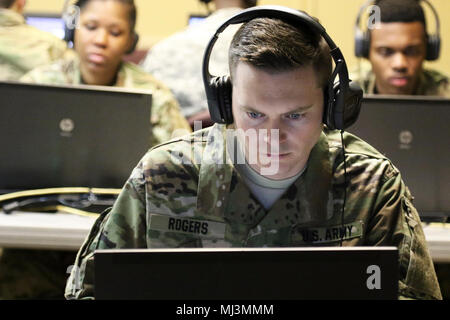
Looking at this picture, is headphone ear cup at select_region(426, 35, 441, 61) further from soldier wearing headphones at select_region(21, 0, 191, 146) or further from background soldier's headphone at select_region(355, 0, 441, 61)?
soldier wearing headphones at select_region(21, 0, 191, 146)

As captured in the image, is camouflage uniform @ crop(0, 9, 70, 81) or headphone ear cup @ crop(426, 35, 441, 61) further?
camouflage uniform @ crop(0, 9, 70, 81)

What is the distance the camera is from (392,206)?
1.16 meters

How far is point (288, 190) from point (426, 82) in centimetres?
160

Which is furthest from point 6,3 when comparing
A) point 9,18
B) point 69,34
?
point 69,34

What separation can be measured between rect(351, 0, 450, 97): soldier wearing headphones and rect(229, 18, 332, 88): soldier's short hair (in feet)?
4.52

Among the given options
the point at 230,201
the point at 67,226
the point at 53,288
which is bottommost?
the point at 53,288

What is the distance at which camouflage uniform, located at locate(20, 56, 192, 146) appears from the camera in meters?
2.49

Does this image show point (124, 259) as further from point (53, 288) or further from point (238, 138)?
point (53, 288)

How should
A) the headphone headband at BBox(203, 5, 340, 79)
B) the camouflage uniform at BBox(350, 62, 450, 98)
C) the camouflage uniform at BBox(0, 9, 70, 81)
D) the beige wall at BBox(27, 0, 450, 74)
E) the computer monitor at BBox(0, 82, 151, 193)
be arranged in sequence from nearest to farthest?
the headphone headband at BBox(203, 5, 340, 79) < the computer monitor at BBox(0, 82, 151, 193) < the camouflage uniform at BBox(350, 62, 450, 98) < the camouflage uniform at BBox(0, 9, 70, 81) < the beige wall at BBox(27, 0, 450, 74)

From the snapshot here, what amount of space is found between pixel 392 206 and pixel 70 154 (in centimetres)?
93

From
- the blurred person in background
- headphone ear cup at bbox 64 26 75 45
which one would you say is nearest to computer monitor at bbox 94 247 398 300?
the blurred person in background

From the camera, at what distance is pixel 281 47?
1.05m

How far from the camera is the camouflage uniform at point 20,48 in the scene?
2.90 meters

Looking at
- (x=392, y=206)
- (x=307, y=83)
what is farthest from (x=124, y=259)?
(x=392, y=206)
